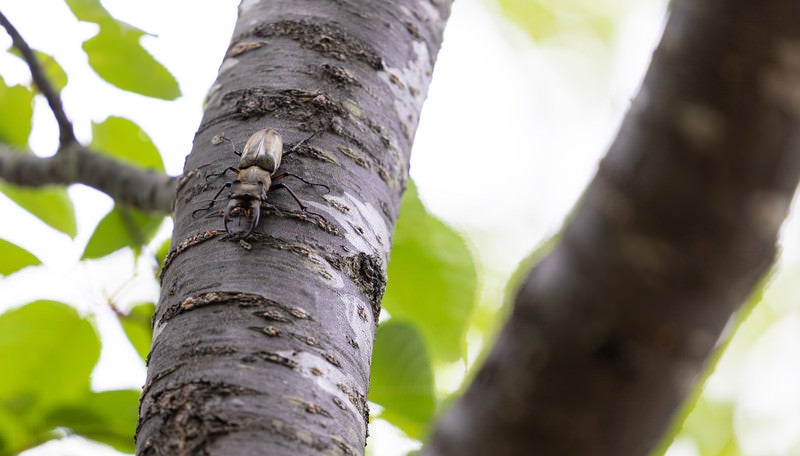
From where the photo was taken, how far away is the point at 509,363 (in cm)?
43

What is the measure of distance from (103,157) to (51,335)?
437 mm

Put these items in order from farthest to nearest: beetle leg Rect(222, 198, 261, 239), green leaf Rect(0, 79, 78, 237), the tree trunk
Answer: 1. green leaf Rect(0, 79, 78, 237)
2. beetle leg Rect(222, 198, 261, 239)
3. the tree trunk

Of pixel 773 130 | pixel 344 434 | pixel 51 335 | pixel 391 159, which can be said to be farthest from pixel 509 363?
pixel 51 335

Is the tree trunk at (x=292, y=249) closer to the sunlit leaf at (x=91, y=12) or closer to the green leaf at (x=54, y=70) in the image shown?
the sunlit leaf at (x=91, y=12)

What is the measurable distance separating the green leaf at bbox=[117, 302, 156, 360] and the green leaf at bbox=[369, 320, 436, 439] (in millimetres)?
618

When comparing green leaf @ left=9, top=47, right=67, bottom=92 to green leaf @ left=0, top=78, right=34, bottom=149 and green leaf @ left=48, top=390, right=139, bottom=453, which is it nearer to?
green leaf @ left=0, top=78, right=34, bottom=149

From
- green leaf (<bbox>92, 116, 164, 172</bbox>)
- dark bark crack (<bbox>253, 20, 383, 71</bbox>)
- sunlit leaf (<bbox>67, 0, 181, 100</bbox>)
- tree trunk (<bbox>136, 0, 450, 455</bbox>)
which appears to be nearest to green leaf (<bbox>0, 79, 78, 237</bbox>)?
green leaf (<bbox>92, 116, 164, 172</bbox>)

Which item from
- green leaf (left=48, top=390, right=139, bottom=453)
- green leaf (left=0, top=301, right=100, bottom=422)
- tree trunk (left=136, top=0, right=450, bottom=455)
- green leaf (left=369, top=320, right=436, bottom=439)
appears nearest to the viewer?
tree trunk (left=136, top=0, right=450, bottom=455)

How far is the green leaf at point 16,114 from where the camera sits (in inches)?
78.1

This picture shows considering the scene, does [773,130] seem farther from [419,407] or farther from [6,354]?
[6,354]

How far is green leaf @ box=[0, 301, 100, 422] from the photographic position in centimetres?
177

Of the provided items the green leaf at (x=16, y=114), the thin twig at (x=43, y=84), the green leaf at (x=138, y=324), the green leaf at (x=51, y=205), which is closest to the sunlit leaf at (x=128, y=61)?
the thin twig at (x=43, y=84)

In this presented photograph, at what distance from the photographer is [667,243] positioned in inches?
16.1

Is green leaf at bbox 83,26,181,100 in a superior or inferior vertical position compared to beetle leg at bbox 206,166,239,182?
superior
